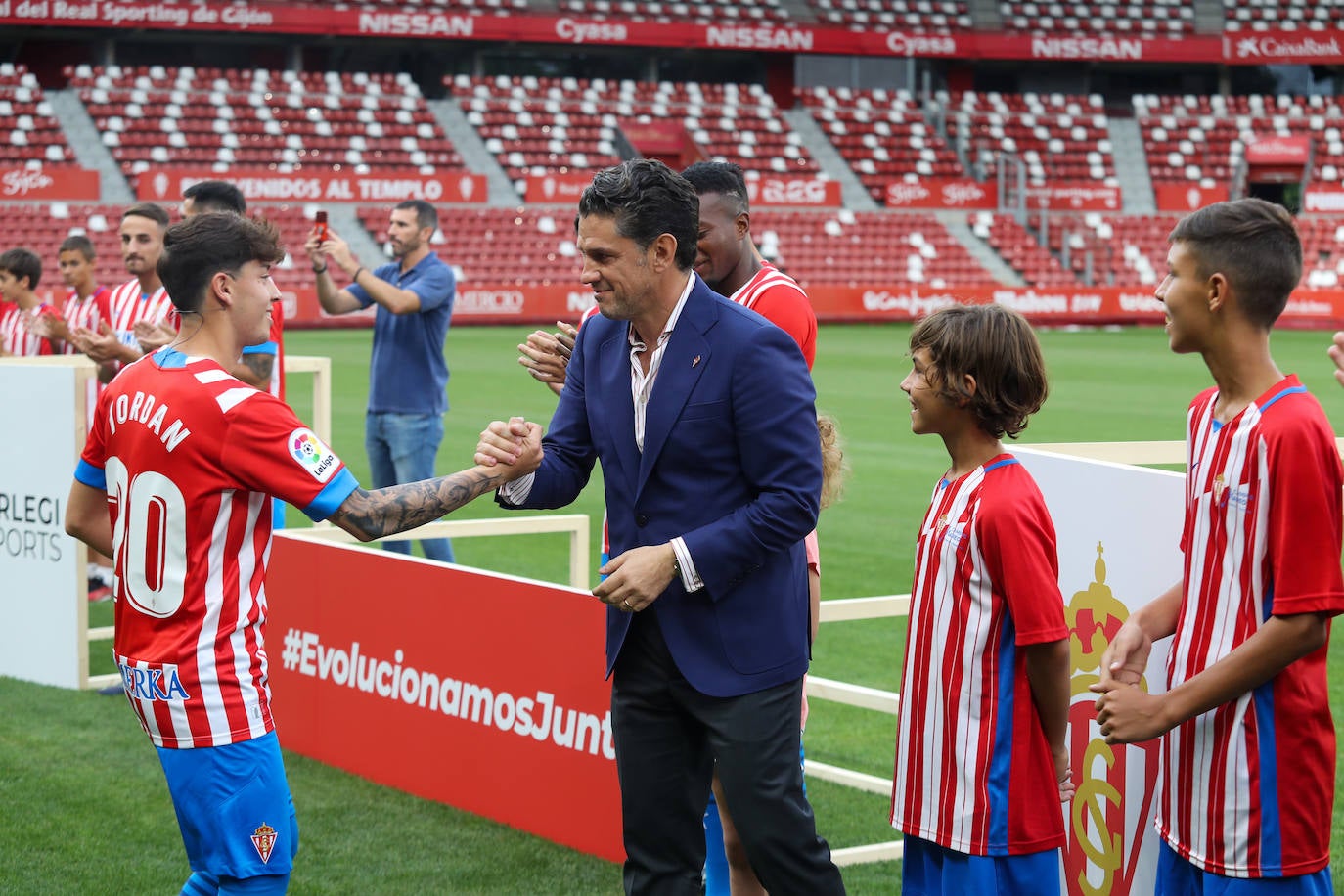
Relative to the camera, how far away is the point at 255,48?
35.9 meters

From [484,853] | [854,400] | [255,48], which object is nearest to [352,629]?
[484,853]

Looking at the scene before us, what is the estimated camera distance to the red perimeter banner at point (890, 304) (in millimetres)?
28344

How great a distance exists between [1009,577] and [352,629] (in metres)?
3.10

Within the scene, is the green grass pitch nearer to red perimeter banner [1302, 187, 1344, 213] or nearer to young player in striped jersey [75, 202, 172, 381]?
young player in striped jersey [75, 202, 172, 381]

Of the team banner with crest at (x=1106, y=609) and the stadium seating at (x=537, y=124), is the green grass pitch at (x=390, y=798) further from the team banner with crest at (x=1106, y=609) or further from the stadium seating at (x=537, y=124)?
the stadium seating at (x=537, y=124)

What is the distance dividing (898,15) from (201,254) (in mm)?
40209

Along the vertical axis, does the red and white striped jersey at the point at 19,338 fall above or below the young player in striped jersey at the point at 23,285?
below

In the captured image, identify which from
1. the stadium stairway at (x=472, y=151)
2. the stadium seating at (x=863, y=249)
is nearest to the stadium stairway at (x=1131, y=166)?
the stadium seating at (x=863, y=249)

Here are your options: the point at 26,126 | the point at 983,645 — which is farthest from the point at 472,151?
the point at 983,645

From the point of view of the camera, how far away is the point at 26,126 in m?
30.4

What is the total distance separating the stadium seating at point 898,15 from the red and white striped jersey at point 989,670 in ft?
126

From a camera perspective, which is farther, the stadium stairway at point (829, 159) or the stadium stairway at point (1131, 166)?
the stadium stairway at point (1131, 166)

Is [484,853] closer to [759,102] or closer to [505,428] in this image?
[505,428]

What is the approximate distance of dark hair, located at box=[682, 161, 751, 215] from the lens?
3.97m
